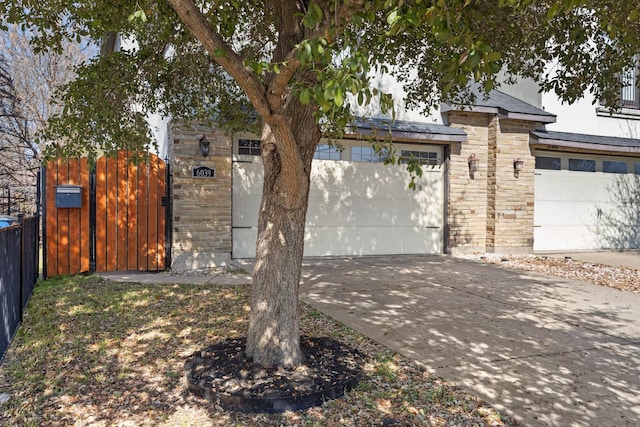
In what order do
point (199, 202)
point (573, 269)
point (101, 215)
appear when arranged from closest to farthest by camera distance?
point (101, 215), point (199, 202), point (573, 269)

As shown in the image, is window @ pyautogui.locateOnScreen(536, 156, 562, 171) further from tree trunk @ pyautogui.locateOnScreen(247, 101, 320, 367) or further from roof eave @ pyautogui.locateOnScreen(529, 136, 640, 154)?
tree trunk @ pyautogui.locateOnScreen(247, 101, 320, 367)

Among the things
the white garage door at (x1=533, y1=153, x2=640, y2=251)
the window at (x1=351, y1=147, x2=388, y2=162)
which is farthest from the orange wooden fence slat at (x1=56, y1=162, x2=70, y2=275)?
the white garage door at (x1=533, y1=153, x2=640, y2=251)

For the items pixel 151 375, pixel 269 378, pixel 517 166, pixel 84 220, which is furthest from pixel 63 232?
pixel 517 166

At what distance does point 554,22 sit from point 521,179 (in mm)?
5921

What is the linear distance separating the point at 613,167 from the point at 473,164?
4762 mm

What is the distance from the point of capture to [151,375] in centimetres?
346

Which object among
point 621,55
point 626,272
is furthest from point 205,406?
point 626,272

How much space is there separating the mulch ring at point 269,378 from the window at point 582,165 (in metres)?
10.1

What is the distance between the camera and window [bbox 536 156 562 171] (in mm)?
11141

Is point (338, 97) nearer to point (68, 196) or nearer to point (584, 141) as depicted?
point (68, 196)

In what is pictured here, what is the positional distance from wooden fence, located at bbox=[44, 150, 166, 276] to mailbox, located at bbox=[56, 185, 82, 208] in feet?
0.53

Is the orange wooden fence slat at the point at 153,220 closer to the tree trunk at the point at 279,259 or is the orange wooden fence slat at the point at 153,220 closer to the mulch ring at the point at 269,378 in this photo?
the mulch ring at the point at 269,378

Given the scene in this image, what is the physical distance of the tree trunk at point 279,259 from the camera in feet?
11.1

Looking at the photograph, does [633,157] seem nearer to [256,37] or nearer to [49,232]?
[256,37]
